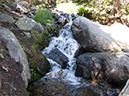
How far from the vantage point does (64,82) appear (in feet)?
16.7

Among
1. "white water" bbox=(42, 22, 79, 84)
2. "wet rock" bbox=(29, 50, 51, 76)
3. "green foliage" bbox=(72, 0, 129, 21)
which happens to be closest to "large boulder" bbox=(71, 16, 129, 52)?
"white water" bbox=(42, 22, 79, 84)

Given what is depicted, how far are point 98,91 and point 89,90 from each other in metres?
0.38

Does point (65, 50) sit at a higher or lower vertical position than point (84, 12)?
lower

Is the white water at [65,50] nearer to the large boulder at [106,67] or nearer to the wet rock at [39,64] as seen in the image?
the wet rock at [39,64]

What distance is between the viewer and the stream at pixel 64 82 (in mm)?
4277

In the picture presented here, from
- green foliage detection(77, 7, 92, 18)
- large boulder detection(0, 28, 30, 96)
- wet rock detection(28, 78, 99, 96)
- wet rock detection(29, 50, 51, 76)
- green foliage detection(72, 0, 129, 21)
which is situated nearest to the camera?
large boulder detection(0, 28, 30, 96)

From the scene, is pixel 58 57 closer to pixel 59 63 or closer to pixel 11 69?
pixel 59 63

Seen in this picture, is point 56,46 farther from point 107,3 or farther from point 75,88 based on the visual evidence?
point 107,3

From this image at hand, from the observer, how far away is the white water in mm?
5613

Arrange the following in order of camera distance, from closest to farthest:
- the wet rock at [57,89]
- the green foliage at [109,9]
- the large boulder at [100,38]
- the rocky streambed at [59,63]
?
the rocky streambed at [59,63] → the wet rock at [57,89] → the large boulder at [100,38] → the green foliage at [109,9]

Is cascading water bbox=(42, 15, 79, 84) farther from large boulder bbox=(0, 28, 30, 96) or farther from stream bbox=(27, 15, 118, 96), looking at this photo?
large boulder bbox=(0, 28, 30, 96)

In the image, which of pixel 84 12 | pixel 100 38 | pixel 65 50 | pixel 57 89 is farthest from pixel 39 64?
pixel 84 12

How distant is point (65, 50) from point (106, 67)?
3.70 m

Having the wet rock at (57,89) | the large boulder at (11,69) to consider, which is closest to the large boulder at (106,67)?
the wet rock at (57,89)
